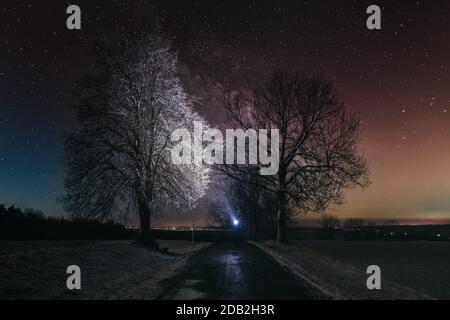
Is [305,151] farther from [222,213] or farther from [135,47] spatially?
[222,213]

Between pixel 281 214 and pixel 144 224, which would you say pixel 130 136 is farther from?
pixel 281 214

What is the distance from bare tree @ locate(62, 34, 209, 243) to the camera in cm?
2797

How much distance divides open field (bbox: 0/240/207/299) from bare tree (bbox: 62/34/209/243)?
555 cm

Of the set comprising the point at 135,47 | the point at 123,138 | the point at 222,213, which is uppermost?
the point at 135,47

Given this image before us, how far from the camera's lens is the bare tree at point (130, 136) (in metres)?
28.0

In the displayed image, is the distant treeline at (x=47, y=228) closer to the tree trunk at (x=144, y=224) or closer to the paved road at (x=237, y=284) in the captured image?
the tree trunk at (x=144, y=224)

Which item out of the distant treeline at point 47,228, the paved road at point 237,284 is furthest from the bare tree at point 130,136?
the distant treeline at point 47,228

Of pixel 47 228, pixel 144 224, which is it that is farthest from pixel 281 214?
pixel 47 228

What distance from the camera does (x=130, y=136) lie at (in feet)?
96.4
